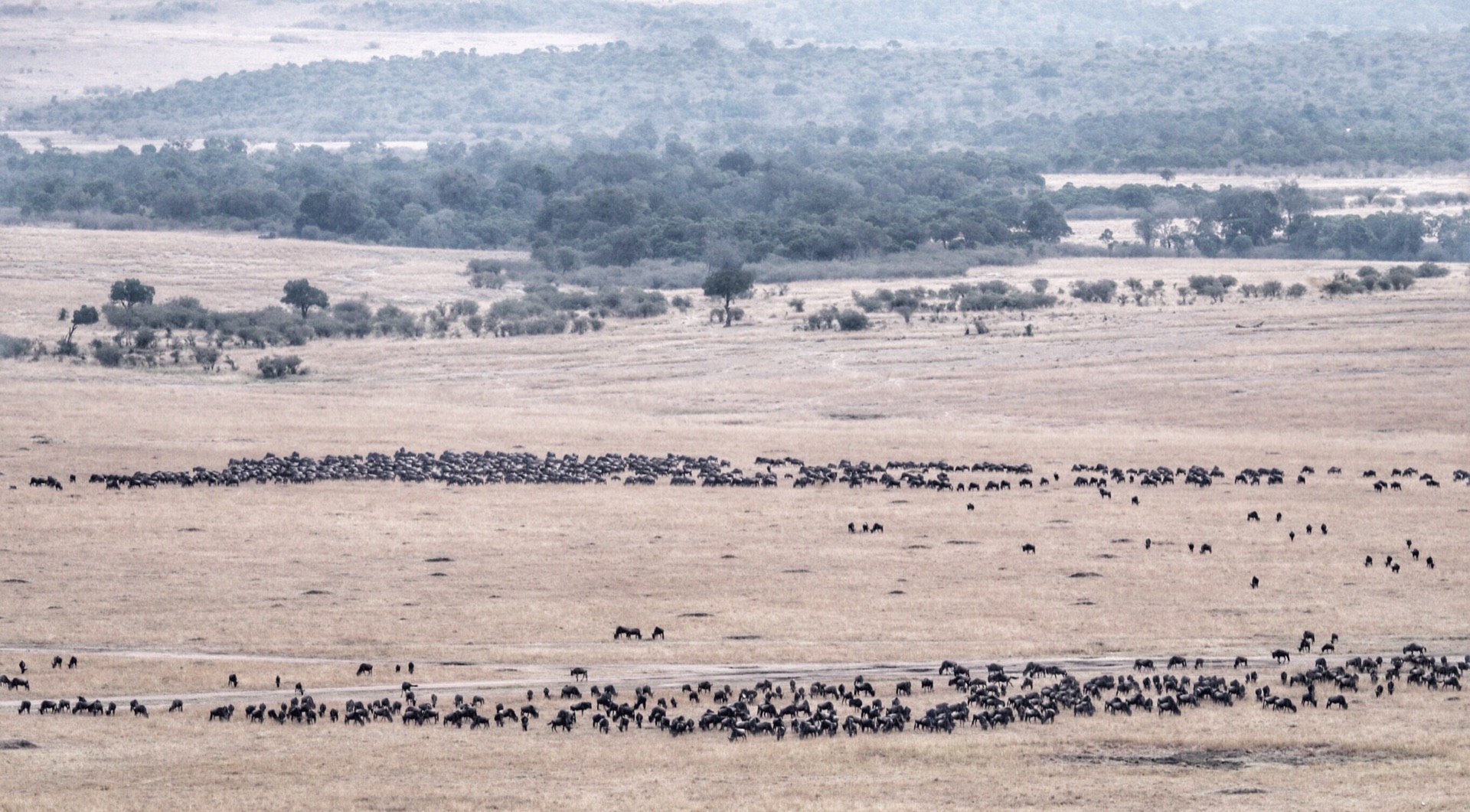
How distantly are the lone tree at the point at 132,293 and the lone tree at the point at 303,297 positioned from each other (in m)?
7.00

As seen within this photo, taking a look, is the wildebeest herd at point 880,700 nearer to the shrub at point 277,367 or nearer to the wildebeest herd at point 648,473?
Answer: the wildebeest herd at point 648,473

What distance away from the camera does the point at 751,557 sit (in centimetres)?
4116

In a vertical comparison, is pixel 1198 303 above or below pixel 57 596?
above

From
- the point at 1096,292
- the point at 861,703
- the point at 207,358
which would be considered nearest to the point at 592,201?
the point at 1096,292

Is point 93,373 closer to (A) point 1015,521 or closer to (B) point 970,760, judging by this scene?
(A) point 1015,521

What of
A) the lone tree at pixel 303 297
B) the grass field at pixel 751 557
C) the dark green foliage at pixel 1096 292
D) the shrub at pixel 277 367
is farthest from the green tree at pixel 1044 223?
the shrub at pixel 277 367

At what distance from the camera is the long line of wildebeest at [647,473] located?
5197 centimetres

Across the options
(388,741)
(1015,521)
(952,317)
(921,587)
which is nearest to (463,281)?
(952,317)

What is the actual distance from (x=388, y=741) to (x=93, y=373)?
192 ft

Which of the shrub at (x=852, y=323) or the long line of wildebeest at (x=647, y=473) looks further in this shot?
the shrub at (x=852, y=323)

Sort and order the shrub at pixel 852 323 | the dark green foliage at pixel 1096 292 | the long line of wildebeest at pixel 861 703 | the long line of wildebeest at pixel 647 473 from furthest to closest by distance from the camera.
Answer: the dark green foliage at pixel 1096 292 < the shrub at pixel 852 323 < the long line of wildebeest at pixel 647 473 < the long line of wildebeest at pixel 861 703

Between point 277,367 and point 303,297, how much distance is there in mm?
18959

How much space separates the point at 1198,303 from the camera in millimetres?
93812

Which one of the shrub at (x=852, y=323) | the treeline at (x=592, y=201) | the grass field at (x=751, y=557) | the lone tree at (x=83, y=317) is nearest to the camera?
the grass field at (x=751, y=557)
